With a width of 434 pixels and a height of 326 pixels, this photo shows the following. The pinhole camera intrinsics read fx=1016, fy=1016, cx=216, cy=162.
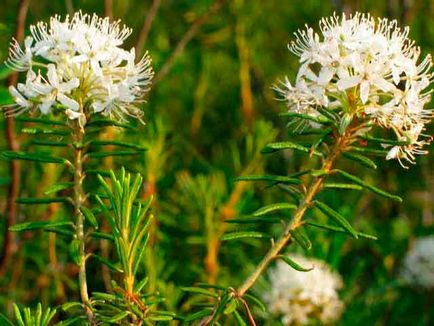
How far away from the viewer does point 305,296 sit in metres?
3.00

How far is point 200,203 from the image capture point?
114 inches

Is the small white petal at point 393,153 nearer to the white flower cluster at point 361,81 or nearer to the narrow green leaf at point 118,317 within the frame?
the white flower cluster at point 361,81

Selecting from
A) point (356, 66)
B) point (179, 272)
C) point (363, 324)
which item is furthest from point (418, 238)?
point (356, 66)

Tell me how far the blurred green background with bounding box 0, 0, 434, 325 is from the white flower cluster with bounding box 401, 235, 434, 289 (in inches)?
1.7

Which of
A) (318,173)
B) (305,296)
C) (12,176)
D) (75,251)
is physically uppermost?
(12,176)

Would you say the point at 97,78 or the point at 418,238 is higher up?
the point at 97,78

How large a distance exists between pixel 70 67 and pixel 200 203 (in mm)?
1126

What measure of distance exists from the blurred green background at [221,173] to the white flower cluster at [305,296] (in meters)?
0.05

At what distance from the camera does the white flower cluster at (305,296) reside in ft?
9.76

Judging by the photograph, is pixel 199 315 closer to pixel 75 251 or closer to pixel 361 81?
pixel 75 251

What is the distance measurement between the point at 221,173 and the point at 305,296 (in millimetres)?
498

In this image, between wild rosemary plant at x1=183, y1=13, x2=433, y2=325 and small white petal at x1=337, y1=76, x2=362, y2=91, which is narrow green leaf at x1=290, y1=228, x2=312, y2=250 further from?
small white petal at x1=337, y1=76, x2=362, y2=91

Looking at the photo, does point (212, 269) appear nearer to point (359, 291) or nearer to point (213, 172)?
point (213, 172)

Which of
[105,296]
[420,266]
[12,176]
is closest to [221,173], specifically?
[12,176]
